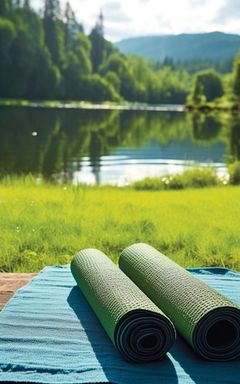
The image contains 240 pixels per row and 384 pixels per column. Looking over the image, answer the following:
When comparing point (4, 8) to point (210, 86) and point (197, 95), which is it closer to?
point (197, 95)

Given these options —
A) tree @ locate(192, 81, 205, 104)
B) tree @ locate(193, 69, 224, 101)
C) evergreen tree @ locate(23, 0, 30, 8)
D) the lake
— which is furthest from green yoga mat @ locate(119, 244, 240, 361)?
tree @ locate(193, 69, 224, 101)

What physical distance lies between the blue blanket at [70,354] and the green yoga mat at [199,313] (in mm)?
88

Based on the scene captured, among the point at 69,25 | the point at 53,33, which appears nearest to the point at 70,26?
the point at 69,25

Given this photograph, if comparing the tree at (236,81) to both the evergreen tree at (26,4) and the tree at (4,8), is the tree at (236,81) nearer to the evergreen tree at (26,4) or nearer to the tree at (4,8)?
the tree at (4,8)

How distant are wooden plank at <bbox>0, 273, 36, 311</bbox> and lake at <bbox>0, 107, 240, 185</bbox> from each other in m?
16.9

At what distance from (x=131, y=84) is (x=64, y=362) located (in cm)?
14993

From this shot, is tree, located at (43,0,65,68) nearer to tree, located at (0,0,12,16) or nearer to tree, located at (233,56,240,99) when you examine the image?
tree, located at (0,0,12,16)

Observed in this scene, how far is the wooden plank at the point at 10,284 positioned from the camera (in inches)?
174

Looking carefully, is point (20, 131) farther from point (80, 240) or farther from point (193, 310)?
point (193, 310)

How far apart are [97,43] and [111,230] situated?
145 m

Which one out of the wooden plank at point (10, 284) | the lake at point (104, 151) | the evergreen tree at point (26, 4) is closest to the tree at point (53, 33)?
the evergreen tree at point (26, 4)

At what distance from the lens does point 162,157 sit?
3553 cm

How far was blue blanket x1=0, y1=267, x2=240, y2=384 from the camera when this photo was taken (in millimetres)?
2994

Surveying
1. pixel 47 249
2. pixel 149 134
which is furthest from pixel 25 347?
pixel 149 134
